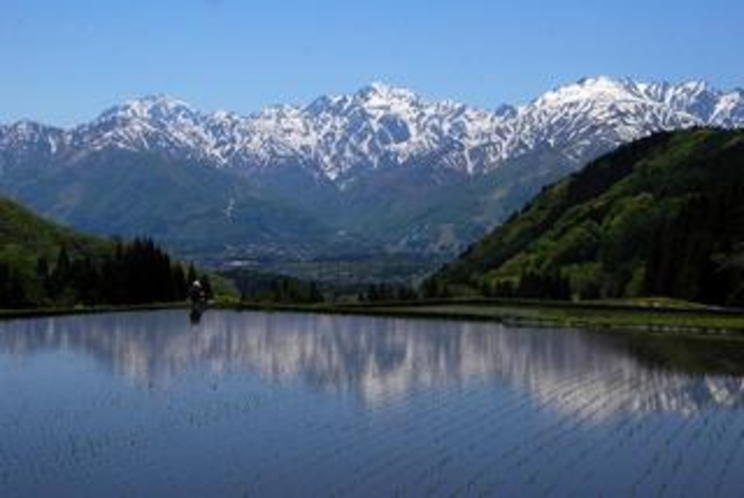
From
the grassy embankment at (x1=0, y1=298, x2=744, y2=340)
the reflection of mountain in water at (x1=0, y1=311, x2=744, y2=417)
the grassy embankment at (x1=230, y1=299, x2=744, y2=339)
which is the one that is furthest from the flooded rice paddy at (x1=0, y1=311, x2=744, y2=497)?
the grassy embankment at (x1=230, y1=299, x2=744, y2=339)

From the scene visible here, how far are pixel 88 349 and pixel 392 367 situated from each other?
2426cm

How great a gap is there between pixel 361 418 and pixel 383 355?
28906 mm

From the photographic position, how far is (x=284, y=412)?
2322 inches

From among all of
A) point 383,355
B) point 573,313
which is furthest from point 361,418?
point 573,313

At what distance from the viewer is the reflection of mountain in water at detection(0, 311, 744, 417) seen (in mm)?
68438

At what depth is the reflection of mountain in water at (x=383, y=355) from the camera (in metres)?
68.4

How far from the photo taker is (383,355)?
283 feet

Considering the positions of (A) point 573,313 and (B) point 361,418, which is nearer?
(B) point 361,418

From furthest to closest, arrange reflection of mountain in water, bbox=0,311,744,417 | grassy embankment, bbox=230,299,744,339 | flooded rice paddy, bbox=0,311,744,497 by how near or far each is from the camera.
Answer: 1. grassy embankment, bbox=230,299,744,339
2. reflection of mountain in water, bbox=0,311,744,417
3. flooded rice paddy, bbox=0,311,744,497

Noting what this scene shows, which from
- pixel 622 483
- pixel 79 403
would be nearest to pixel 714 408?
pixel 622 483

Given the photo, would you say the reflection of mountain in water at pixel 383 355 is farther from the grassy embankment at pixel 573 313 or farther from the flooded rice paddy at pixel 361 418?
the grassy embankment at pixel 573 313

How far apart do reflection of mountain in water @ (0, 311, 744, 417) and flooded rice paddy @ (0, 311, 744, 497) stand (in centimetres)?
28

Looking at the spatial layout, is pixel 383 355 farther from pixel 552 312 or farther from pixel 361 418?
pixel 552 312

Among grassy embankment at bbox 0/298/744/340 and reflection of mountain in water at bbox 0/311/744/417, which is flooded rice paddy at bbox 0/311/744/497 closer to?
reflection of mountain in water at bbox 0/311/744/417
